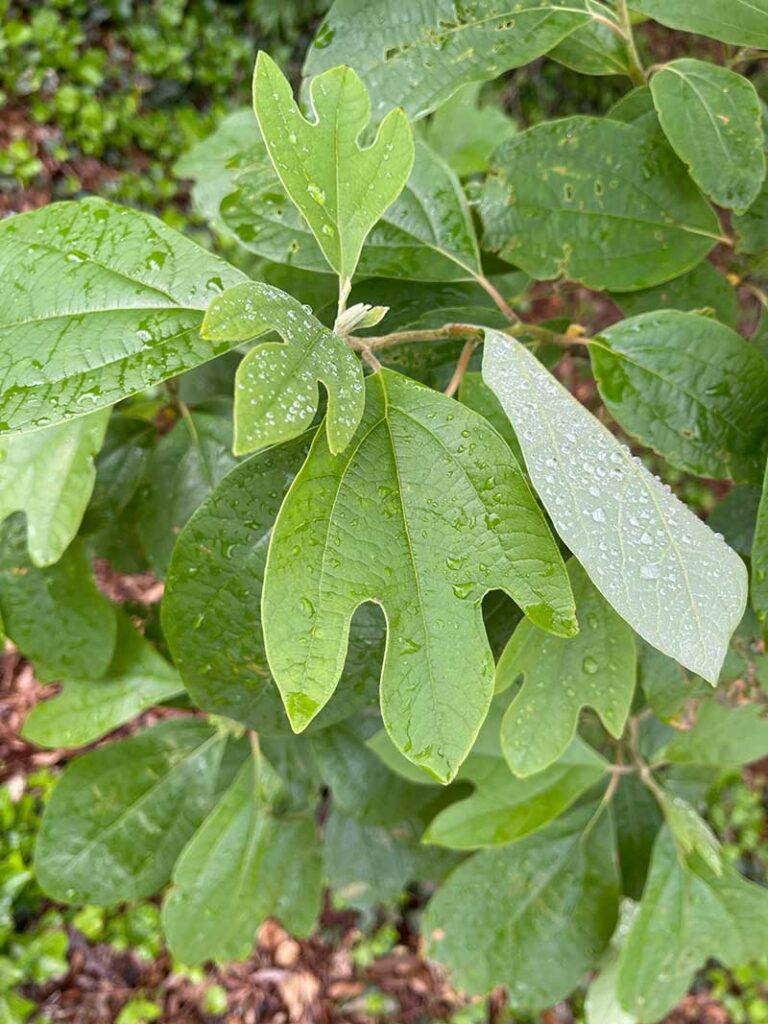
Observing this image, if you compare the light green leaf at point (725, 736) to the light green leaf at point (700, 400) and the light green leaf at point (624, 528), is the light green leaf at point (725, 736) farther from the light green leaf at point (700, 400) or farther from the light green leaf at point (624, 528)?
the light green leaf at point (624, 528)

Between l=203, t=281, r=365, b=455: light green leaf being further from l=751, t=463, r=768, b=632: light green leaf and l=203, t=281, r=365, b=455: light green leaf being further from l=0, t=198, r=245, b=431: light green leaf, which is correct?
l=751, t=463, r=768, b=632: light green leaf

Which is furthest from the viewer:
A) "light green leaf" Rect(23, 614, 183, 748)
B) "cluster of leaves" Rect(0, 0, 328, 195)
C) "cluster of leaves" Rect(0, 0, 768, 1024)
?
"cluster of leaves" Rect(0, 0, 328, 195)

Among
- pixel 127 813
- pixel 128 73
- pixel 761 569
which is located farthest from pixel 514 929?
pixel 128 73

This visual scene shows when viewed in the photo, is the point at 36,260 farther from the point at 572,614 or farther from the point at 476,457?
the point at 572,614

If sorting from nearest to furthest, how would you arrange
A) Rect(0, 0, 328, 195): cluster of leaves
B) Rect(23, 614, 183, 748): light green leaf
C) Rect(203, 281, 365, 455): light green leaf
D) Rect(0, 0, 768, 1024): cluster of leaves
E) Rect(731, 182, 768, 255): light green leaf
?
Rect(203, 281, 365, 455): light green leaf
Rect(0, 0, 768, 1024): cluster of leaves
Rect(731, 182, 768, 255): light green leaf
Rect(23, 614, 183, 748): light green leaf
Rect(0, 0, 328, 195): cluster of leaves

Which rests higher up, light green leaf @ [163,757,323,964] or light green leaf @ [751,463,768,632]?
light green leaf @ [751,463,768,632]

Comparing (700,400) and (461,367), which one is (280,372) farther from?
(700,400)

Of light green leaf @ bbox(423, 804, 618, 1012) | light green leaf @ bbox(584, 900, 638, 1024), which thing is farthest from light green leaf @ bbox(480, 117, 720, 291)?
light green leaf @ bbox(584, 900, 638, 1024)

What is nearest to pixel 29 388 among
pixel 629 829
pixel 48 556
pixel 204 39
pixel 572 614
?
pixel 48 556
